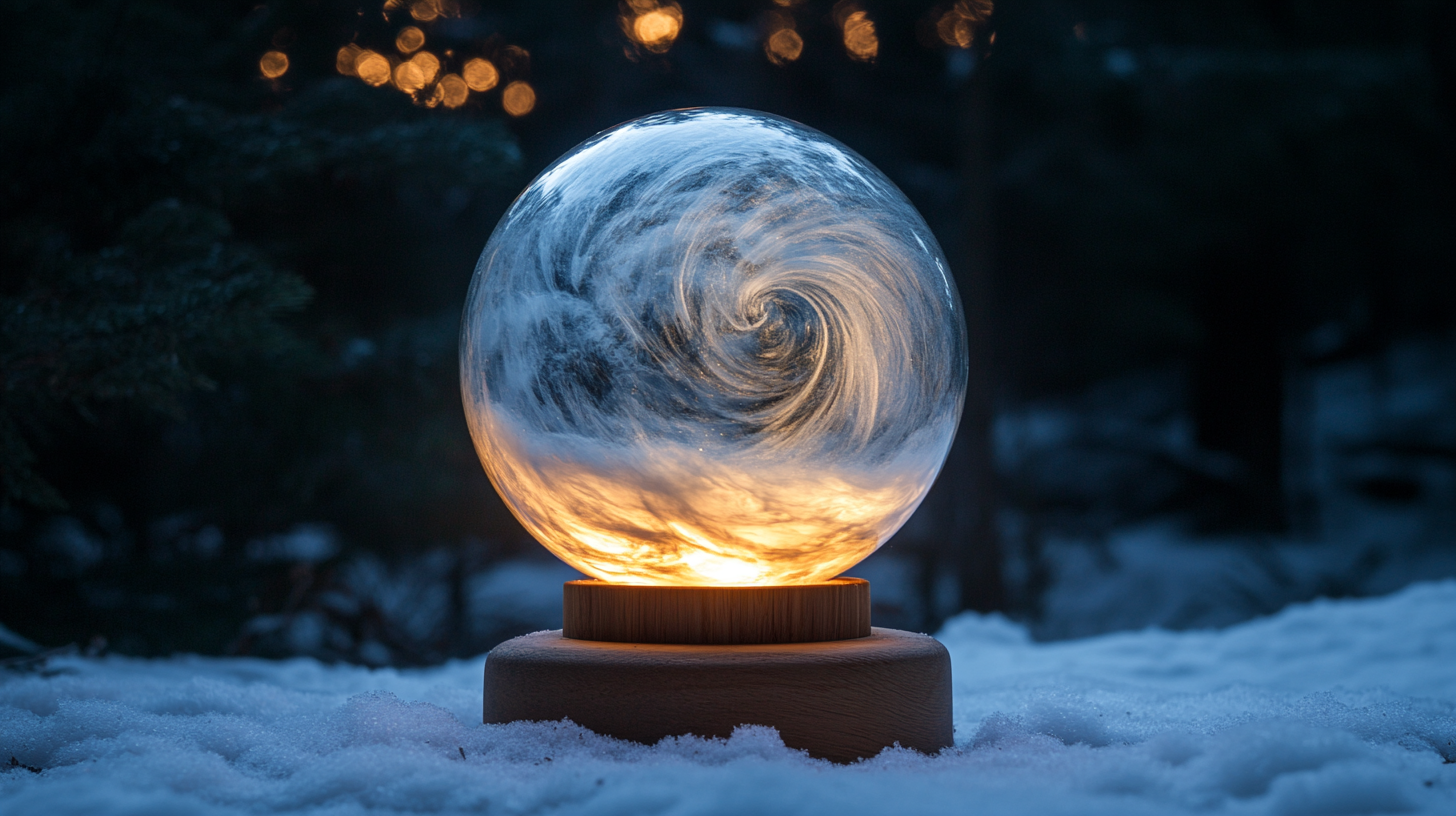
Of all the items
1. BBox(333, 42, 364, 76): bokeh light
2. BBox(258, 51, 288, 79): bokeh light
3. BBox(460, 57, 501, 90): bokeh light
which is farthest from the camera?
BBox(460, 57, 501, 90): bokeh light

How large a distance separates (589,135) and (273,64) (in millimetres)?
1360

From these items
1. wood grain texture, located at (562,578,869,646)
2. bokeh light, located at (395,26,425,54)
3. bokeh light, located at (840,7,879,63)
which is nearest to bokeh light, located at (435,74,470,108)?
bokeh light, located at (395,26,425,54)

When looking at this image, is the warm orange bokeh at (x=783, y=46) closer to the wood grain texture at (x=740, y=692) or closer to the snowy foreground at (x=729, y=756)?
the snowy foreground at (x=729, y=756)

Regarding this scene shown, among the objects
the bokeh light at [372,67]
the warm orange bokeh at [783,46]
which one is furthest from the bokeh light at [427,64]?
the warm orange bokeh at [783,46]

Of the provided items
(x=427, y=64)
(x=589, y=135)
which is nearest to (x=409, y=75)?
(x=427, y=64)

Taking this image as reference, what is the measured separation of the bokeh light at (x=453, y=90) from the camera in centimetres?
Answer: 453

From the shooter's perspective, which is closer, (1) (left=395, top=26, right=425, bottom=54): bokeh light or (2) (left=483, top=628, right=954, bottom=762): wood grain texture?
(2) (left=483, top=628, right=954, bottom=762): wood grain texture

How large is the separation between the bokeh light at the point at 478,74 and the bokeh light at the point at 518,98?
0.32 feet

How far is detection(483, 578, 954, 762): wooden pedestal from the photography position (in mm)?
1797

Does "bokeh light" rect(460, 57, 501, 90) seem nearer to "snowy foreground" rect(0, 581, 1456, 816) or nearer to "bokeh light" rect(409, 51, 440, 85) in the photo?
"bokeh light" rect(409, 51, 440, 85)

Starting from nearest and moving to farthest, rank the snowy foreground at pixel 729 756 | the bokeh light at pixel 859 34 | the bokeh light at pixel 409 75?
1. the snowy foreground at pixel 729 756
2. the bokeh light at pixel 409 75
3. the bokeh light at pixel 859 34

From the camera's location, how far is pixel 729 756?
66.0 inches

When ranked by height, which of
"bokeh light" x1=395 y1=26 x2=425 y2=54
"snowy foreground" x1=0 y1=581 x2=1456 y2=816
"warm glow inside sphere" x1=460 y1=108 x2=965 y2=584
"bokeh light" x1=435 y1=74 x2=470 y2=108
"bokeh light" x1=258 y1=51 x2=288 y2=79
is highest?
"bokeh light" x1=395 y1=26 x2=425 y2=54

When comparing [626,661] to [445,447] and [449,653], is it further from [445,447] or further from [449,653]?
[449,653]
